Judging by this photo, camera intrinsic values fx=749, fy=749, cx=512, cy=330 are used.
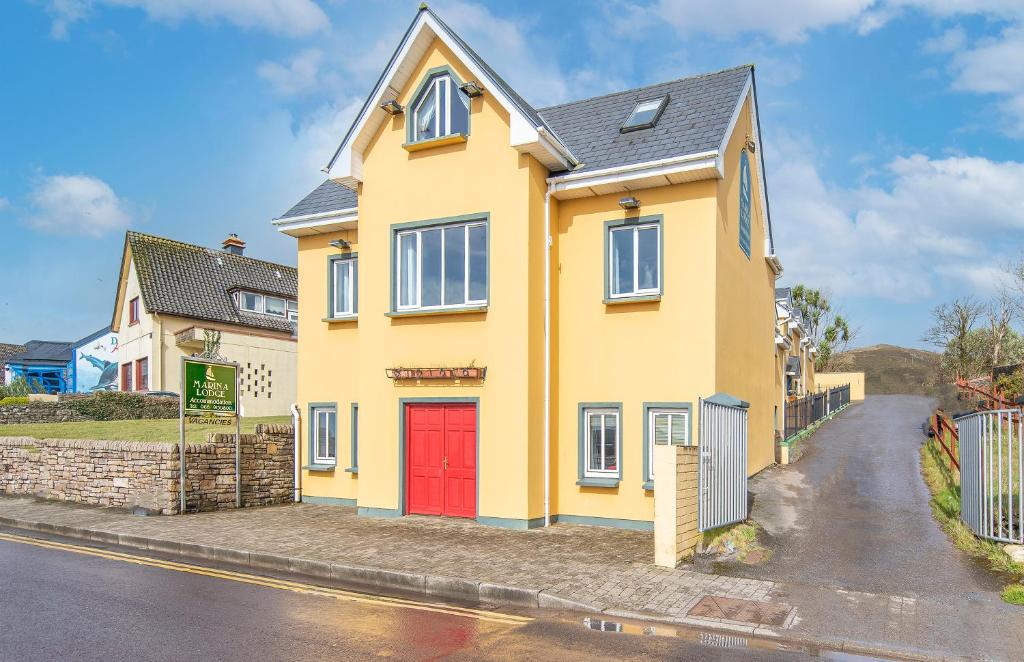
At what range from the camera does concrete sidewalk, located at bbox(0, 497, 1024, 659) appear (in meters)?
7.76

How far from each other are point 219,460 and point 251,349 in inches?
647

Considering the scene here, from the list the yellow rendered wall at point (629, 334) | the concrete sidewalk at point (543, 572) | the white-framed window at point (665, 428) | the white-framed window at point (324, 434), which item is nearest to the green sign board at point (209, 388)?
the white-framed window at point (324, 434)

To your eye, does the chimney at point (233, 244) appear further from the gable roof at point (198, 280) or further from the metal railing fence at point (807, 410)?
the metal railing fence at point (807, 410)

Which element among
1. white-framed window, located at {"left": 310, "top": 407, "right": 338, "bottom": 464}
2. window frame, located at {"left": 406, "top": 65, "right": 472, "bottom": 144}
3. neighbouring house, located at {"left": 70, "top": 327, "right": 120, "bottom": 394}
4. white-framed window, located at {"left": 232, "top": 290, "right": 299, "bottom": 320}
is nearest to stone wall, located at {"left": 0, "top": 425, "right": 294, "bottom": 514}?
white-framed window, located at {"left": 310, "top": 407, "right": 338, "bottom": 464}

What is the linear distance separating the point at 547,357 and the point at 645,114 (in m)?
5.63

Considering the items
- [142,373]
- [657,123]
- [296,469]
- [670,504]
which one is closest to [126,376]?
[142,373]

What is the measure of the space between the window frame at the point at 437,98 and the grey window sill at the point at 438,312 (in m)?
3.35

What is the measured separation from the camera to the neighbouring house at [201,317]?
31.8 m

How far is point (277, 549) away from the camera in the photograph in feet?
38.1

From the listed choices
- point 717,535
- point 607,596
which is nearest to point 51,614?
point 607,596

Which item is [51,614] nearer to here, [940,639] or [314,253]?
[940,639]

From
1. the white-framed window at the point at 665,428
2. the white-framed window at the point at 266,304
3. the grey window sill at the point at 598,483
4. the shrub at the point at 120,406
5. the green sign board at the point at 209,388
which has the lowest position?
the grey window sill at the point at 598,483

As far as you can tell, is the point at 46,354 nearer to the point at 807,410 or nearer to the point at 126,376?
the point at 126,376

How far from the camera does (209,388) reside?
1608cm
